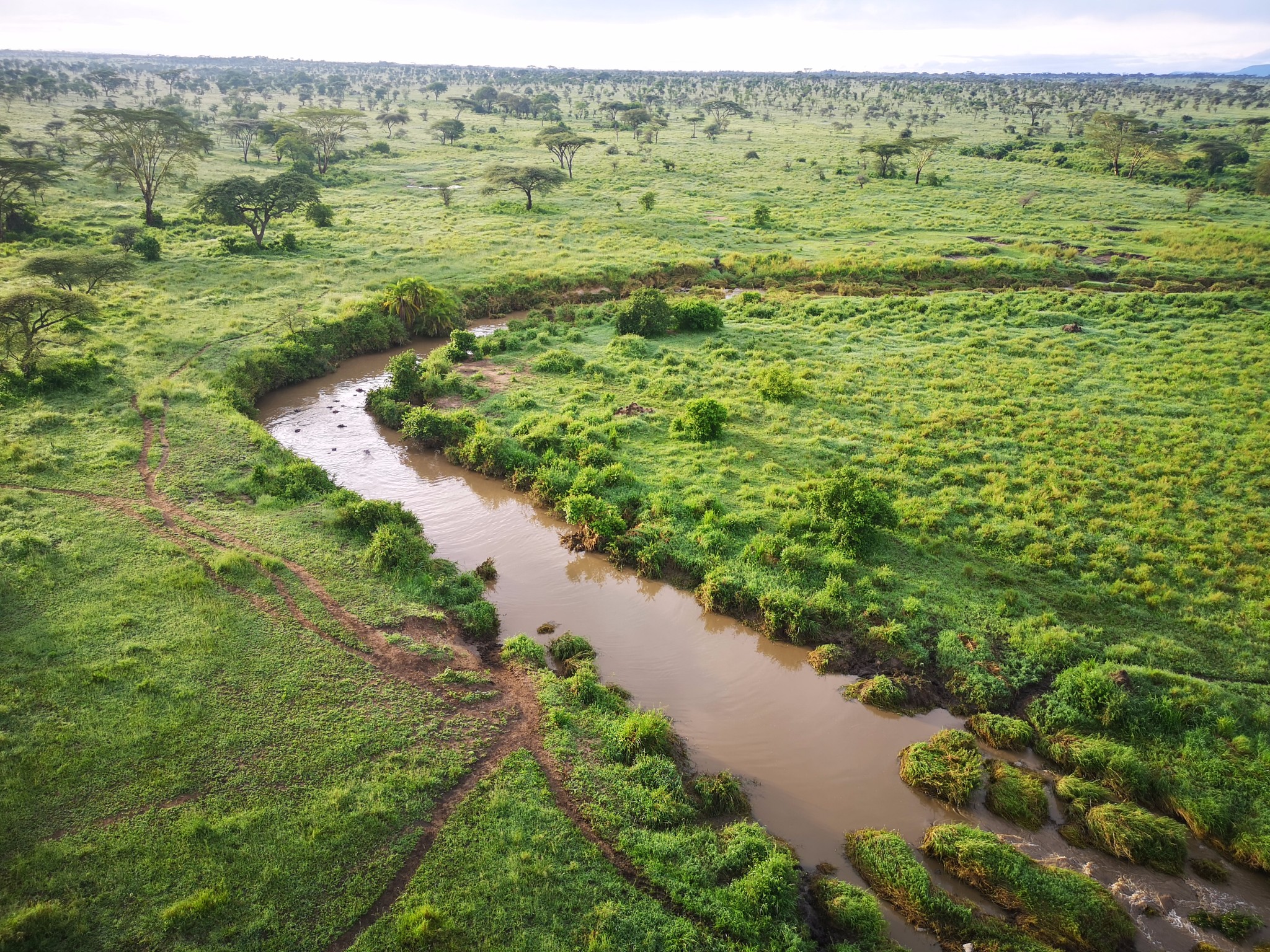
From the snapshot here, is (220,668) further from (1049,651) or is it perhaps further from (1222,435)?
(1222,435)

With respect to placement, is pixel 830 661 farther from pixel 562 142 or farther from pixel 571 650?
pixel 562 142

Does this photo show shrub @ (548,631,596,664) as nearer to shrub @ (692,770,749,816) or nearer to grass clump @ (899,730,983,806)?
shrub @ (692,770,749,816)

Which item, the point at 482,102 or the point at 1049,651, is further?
the point at 482,102

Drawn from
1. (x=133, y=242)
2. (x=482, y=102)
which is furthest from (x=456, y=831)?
(x=482, y=102)

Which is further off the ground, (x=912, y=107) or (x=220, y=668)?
(x=912, y=107)

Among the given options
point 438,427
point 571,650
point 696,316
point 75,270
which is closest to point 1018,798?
point 571,650
